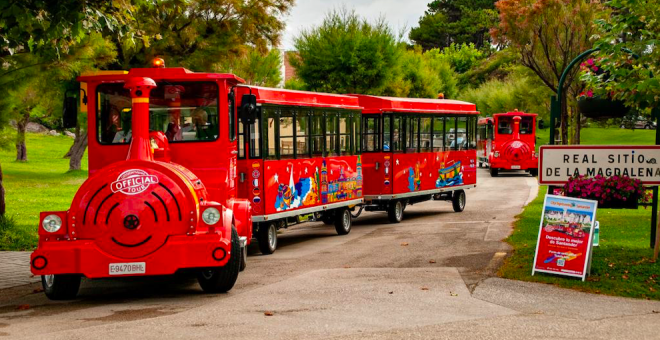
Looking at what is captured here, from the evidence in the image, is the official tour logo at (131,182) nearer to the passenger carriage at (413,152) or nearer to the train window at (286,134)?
the train window at (286,134)

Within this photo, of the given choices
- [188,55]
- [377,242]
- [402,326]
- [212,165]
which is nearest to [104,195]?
[212,165]

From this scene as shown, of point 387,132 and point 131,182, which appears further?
point 387,132

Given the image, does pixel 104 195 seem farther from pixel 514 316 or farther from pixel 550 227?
pixel 550 227

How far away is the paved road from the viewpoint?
9.13 metres

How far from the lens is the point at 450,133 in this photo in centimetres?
2548

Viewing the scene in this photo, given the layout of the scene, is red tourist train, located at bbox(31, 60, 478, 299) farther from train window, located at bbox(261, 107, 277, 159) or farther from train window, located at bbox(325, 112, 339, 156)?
train window, located at bbox(325, 112, 339, 156)

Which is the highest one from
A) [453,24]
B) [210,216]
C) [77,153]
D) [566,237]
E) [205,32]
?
[453,24]

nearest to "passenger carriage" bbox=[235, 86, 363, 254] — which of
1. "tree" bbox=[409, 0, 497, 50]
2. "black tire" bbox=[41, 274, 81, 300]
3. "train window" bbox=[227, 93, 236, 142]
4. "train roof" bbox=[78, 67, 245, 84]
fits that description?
"train window" bbox=[227, 93, 236, 142]

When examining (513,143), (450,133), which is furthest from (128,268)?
(513,143)

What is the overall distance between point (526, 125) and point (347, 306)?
1347 inches

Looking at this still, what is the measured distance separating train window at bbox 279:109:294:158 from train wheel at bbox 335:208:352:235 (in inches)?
111

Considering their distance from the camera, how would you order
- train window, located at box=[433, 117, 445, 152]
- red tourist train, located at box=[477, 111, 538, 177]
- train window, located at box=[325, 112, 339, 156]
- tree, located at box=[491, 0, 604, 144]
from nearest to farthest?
train window, located at box=[325, 112, 339, 156] < train window, located at box=[433, 117, 445, 152] < tree, located at box=[491, 0, 604, 144] < red tourist train, located at box=[477, 111, 538, 177]

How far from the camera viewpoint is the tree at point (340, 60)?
3844cm

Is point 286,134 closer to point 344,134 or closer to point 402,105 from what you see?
point 344,134
